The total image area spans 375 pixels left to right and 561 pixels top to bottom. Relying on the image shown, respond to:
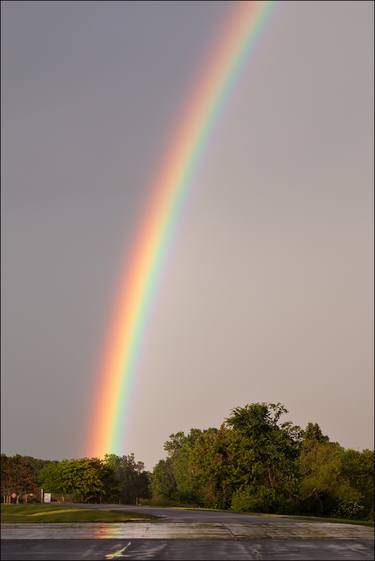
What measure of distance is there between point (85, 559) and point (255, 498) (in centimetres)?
6655

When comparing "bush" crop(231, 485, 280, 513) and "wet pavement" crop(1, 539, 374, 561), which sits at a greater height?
"wet pavement" crop(1, 539, 374, 561)

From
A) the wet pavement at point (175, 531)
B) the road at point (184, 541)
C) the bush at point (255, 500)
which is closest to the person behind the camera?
the road at point (184, 541)

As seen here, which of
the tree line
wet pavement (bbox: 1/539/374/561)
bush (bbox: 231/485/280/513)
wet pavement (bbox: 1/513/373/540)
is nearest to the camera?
wet pavement (bbox: 1/539/374/561)

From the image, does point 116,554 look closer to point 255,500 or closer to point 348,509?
point 255,500

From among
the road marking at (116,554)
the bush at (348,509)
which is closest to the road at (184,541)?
the road marking at (116,554)

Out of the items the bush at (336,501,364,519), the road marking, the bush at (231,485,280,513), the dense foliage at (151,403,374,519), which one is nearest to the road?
the road marking

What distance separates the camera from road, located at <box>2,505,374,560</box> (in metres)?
21.4

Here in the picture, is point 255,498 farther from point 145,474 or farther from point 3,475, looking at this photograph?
point 145,474

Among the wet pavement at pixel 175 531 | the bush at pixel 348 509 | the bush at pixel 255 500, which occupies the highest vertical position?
the wet pavement at pixel 175 531

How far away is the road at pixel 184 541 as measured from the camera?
21359 mm

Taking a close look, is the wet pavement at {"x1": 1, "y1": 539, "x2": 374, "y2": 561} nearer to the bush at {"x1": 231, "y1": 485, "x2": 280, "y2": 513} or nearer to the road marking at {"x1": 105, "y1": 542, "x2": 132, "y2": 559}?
the road marking at {"x1": 105, "y1": 542, "x2": 132, "y2": 559}

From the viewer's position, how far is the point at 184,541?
25.8 m

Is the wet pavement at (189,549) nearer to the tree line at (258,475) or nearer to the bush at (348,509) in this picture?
Answer: the tree line at (258,475)

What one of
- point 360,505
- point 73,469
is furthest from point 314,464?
point 73,469
